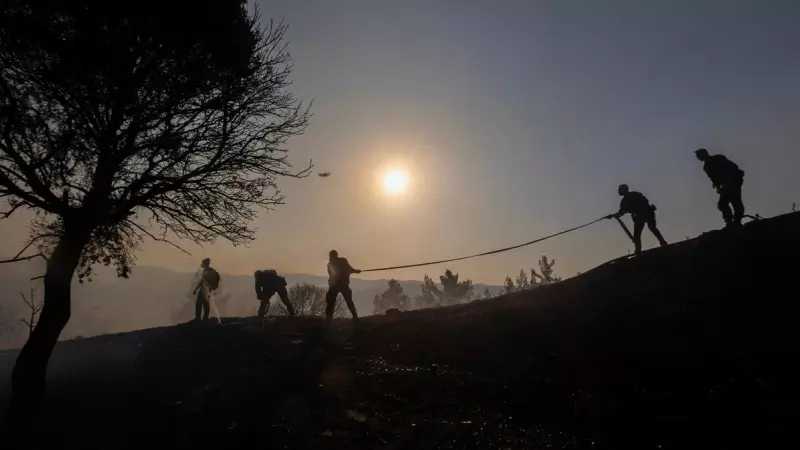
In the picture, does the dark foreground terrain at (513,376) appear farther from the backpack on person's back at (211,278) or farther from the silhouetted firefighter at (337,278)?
the backpack on person's back at (211,278)

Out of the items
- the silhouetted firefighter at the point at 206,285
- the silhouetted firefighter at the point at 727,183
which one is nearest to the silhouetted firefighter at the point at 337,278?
the silhouetted firefighter at the point at 206,285

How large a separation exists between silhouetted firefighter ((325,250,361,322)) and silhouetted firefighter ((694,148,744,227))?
11054 millimetres

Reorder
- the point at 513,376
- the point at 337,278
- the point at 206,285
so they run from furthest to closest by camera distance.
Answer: the point at 206,285
the point at 337,278
the point at 513,376

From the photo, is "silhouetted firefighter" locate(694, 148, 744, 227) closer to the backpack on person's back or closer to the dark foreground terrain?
the dark foreground terrain

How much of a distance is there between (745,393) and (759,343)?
208 centimetres

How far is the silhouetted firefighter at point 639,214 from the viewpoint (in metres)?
14.0

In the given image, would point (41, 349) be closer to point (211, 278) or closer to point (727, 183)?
point (211, 278)

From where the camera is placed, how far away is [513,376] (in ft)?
24.9

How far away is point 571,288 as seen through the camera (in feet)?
44.7

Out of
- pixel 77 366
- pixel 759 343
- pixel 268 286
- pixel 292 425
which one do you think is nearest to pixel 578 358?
pixel 759 343

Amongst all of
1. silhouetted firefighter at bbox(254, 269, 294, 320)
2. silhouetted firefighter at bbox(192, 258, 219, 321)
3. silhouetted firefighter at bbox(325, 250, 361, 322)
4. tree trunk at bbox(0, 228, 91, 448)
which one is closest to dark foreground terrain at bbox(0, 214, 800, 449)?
tree trunk at bbox(0, 228, 91, 448)

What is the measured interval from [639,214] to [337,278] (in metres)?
10.0

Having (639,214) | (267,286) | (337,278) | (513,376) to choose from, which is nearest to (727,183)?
(639,214)

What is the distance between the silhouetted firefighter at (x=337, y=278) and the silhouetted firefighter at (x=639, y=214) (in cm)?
882
